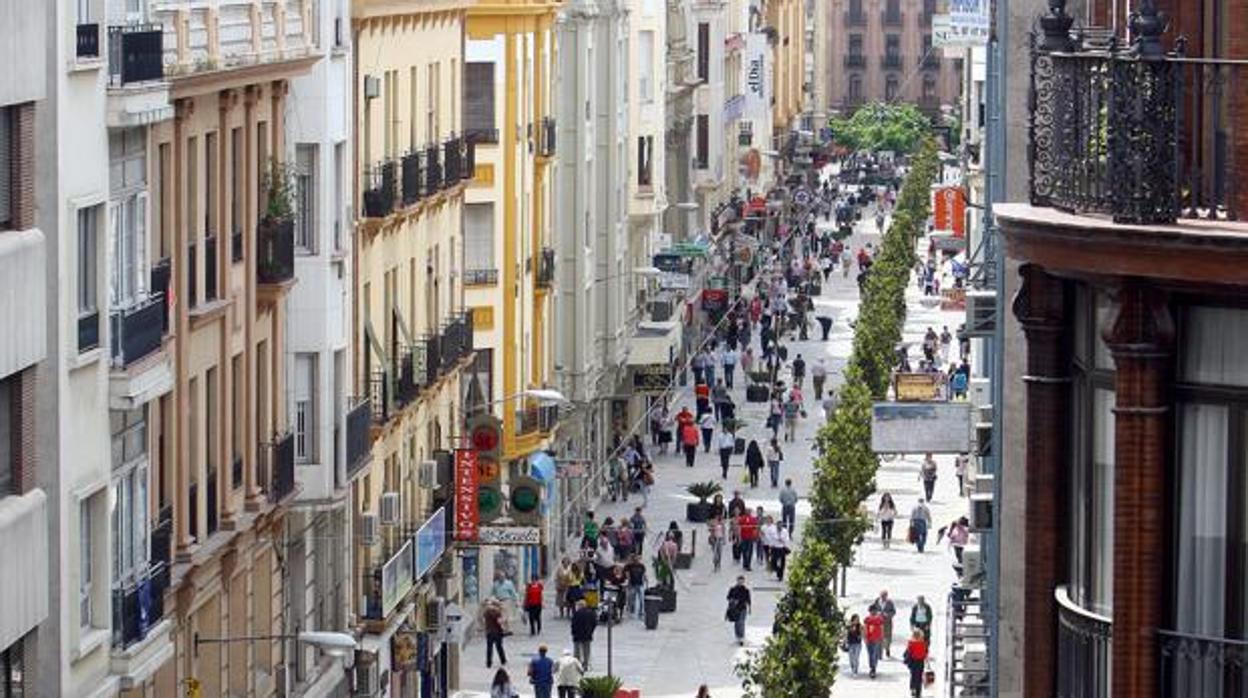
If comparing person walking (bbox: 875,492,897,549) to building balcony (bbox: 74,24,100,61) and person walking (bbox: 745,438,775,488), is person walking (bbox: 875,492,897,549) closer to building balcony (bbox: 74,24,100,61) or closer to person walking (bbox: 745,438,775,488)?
person walking (bbox: 745,438,775,488)

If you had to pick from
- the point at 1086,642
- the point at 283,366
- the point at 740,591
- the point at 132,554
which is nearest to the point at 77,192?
the point at 132,554

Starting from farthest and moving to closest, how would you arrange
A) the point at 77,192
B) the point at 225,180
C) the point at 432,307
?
the point at 432,307, the point at 225,180, the point at 77,192

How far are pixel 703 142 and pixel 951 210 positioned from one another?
150 ft

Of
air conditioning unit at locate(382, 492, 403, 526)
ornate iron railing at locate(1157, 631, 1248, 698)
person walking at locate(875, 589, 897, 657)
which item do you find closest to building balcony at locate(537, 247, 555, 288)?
person walking at locate(875, 589, 897, 657)

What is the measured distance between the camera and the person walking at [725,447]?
88.9m

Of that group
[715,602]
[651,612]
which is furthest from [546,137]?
[651,612]

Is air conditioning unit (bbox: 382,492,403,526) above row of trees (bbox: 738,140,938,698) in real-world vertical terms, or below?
above

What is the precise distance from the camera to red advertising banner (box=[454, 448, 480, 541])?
2293 inches

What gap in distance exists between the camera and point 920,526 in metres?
76.9

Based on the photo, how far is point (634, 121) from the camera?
3733 inches

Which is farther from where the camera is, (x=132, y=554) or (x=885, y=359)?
(x=885, y=359)

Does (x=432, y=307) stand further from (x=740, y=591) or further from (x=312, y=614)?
(x=312, y=614)

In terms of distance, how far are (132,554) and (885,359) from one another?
54760mm

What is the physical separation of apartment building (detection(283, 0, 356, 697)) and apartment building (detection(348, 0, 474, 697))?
1.28 m
